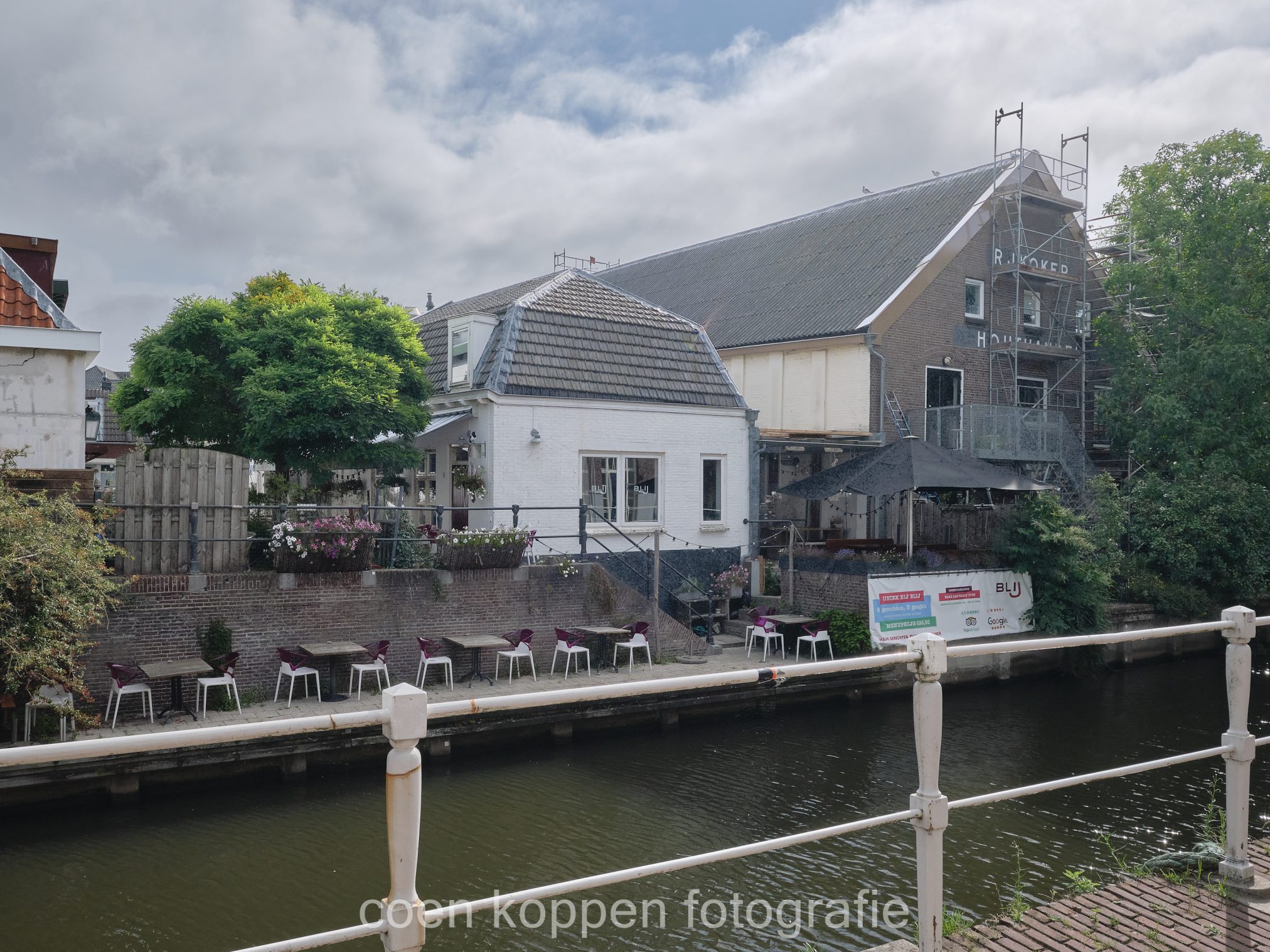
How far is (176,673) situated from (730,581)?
35.6ft

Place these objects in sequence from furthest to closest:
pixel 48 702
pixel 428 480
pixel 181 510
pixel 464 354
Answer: pixel 428 480, pixel 464 354, pixel 181 510, pixel 48 702

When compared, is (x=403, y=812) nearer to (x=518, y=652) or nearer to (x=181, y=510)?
(x=181, y=510)

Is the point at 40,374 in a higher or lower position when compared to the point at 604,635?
higher

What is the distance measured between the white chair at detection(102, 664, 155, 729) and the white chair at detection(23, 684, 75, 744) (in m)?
0.51

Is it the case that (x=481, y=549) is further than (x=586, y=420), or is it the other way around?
(x=586, y=420)

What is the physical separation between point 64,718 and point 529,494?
9.13 meters

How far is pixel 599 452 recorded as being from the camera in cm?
1980

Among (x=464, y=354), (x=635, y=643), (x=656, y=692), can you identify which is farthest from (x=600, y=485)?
(x=656, y=692)

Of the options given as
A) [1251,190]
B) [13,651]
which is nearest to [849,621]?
[13,651]

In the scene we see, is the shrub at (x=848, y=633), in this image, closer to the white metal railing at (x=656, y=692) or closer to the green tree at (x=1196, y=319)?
the green tree at (x=1196, y=319)

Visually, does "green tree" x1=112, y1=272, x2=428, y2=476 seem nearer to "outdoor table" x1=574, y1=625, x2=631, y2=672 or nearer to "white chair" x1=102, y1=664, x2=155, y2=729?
"outdoor table" x1=574, y1=625, x2=631, y2=672

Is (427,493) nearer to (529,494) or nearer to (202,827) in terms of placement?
(529,494)

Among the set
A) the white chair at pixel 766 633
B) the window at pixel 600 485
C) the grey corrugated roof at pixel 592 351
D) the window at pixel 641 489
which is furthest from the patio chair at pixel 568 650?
the grey corrugated roof at pixel 592 351

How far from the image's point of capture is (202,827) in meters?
10.3
